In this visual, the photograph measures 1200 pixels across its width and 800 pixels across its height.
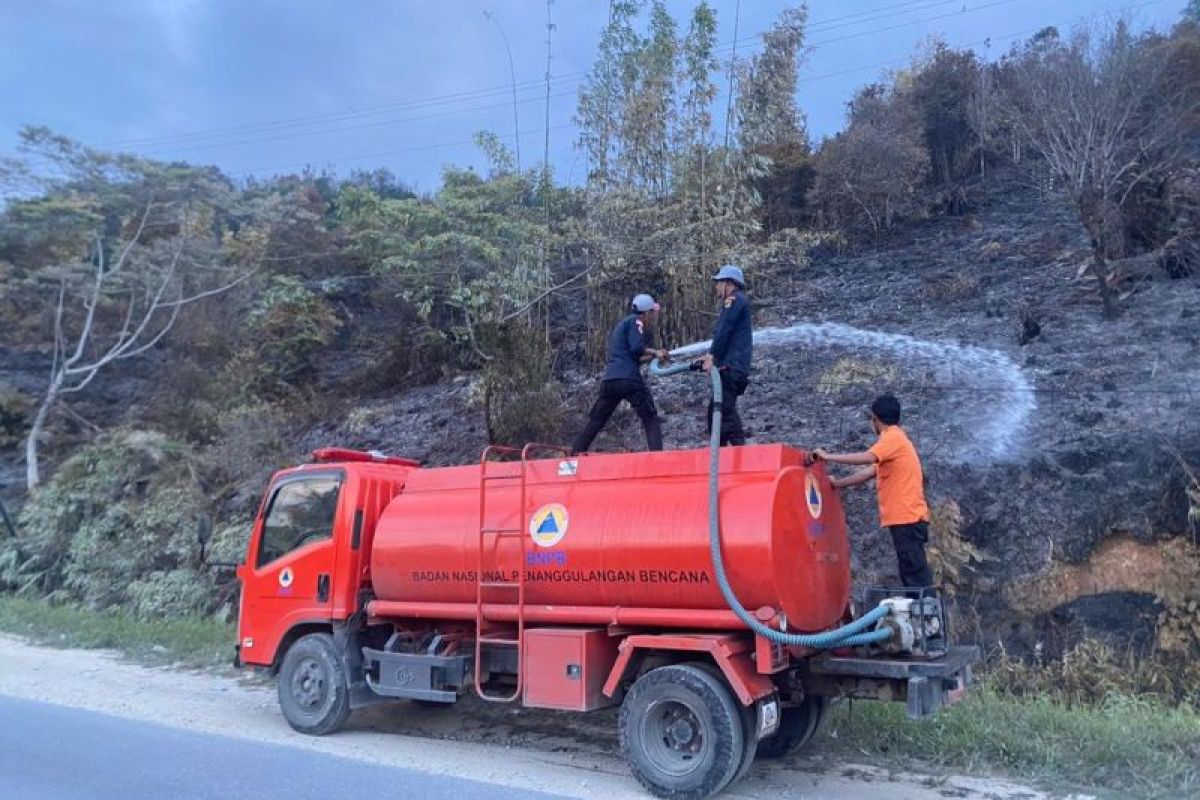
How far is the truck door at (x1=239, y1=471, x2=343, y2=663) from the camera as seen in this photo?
28.6ft

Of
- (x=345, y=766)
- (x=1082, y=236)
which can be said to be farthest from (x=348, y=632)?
(x=1082, y=236)

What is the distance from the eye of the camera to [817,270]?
56.7 feet

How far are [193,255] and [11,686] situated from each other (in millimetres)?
12083

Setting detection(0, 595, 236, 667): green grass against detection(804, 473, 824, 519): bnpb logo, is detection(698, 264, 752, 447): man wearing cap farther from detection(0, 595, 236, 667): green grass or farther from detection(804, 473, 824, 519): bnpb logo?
detection(0, 595, 236, 667): green grass

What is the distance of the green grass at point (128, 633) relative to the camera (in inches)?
484

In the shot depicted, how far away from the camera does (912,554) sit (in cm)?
723

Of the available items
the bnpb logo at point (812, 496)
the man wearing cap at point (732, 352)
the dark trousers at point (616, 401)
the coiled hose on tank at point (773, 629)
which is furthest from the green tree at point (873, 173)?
the coiled hose on tank at point (773, 629)

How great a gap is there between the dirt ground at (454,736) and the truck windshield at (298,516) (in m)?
1.53

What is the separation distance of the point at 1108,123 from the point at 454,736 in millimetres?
11677

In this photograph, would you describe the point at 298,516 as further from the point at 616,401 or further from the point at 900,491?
the point at 900,491

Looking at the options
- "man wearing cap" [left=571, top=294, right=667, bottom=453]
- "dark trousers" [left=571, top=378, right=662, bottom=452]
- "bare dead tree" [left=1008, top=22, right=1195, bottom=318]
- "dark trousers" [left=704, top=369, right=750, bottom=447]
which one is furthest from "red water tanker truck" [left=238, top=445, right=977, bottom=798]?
"bare dead tree" [left=1008, top=22, right=1195, bottom=318]

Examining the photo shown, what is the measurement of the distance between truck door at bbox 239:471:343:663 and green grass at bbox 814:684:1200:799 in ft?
13.9

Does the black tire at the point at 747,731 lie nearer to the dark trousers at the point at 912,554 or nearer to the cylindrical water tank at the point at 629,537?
the cylindrical water tank at the point at 629,537

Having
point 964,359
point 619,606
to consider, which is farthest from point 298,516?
point 964,359
